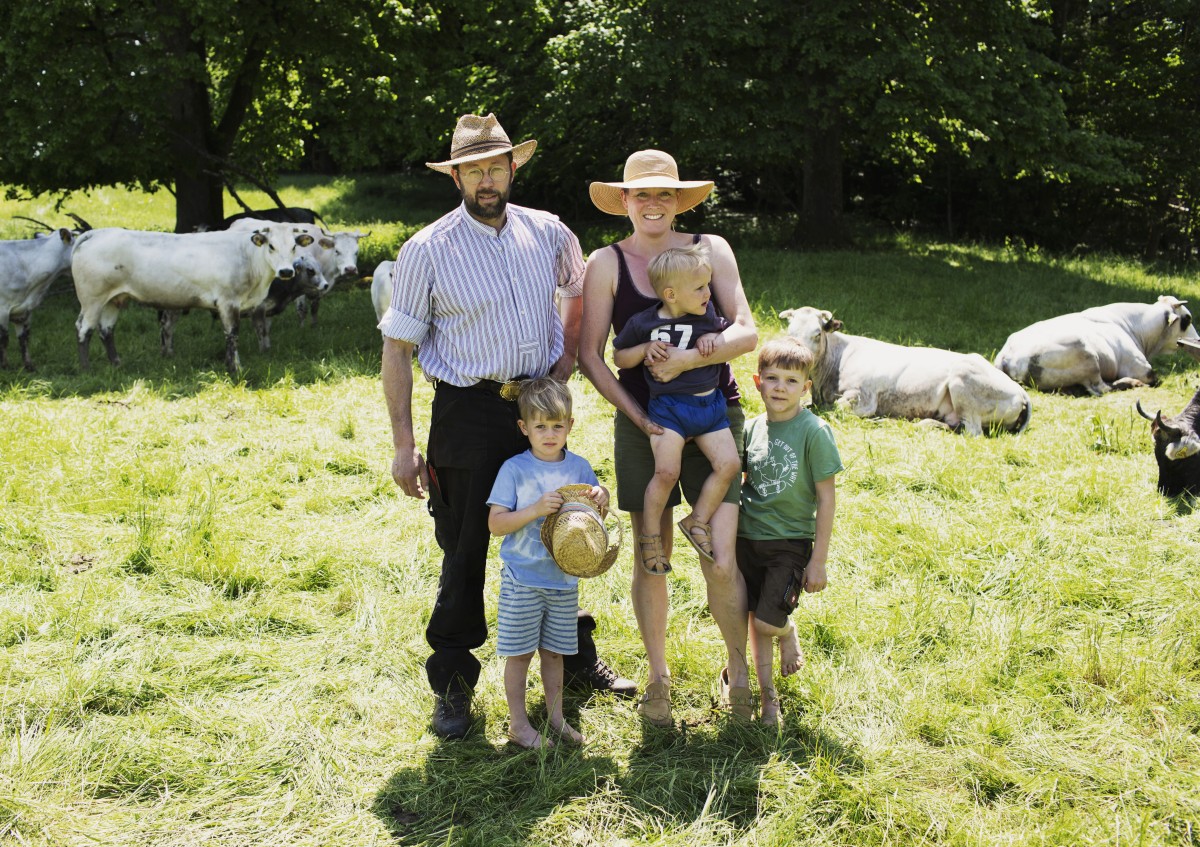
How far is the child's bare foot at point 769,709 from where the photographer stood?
3957 mm

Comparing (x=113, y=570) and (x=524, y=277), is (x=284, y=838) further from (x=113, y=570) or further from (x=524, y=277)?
(x=113, y=570)

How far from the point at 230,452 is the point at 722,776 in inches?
198

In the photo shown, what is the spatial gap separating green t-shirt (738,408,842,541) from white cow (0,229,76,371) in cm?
898

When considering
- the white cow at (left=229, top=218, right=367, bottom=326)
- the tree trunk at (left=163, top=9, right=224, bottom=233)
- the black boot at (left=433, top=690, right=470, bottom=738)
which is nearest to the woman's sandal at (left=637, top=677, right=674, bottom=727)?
the black boot at (left=433, top=690, right=470, bottom=738)

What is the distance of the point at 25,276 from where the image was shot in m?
10.7

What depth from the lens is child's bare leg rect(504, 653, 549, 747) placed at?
155 inches

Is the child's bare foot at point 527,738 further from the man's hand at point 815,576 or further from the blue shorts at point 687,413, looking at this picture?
the blue shorts at point 687,413

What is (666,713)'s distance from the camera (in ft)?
13.2

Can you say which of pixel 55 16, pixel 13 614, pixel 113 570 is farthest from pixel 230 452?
pixel 55 16

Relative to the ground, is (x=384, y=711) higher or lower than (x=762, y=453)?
lower

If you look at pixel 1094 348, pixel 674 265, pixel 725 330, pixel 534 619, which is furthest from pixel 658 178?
pixel 1094 348

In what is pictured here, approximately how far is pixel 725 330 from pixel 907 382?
5193mm

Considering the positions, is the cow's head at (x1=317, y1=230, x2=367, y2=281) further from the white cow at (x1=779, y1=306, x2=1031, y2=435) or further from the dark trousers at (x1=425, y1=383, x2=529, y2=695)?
the dark trousers at (x1=425, y1=383, x2=529, y2=695)

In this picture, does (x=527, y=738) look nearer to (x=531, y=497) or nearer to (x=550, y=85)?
(x=531, y=497)
